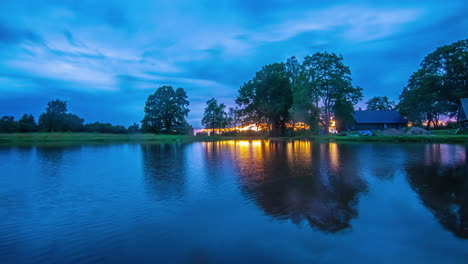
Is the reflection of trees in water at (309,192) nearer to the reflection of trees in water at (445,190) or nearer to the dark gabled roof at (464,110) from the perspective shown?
the reflection of trees in water at (445,190)

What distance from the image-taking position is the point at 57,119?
264 feet

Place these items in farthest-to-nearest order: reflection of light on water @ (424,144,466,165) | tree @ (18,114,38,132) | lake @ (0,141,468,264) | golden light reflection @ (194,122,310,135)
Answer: tree @ (18,114,38,132), golden light reflection @ (194,122,310,135), reflection of light on water @ (424,144,466,165), lake @ (0,141,468,264)

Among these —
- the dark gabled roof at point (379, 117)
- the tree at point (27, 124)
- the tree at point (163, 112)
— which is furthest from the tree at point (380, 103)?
the tree at point (27, 124)

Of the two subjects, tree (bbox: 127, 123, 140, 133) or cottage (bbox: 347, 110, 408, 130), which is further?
tree (bbox: 127, 123, 140, 133)

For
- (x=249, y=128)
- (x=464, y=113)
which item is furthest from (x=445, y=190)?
(x=249, y=128)

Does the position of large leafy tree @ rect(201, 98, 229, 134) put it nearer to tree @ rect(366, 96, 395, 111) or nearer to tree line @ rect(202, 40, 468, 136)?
tree line @ rect(202, 40, 468, 136)

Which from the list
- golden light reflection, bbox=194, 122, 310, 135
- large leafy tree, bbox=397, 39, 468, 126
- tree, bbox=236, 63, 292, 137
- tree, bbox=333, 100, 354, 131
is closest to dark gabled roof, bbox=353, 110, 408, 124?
large leafy tree, bbox=397, 39, 468, 126

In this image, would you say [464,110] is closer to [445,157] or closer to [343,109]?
[343,109]

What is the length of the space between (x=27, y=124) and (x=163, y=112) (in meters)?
40.9

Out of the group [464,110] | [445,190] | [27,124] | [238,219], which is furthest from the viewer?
[27,124]

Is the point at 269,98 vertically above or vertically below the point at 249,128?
above

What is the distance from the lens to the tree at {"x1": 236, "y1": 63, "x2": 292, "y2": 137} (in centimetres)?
6288

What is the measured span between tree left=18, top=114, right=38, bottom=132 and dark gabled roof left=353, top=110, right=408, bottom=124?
94.7 m

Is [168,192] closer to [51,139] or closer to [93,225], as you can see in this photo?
[93,225]
